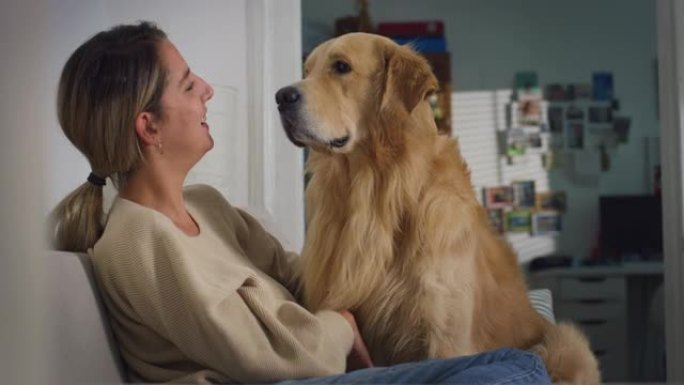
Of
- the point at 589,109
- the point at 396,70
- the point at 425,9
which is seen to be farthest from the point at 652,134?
the point at 396,70

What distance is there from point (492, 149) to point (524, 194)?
5.2 inches

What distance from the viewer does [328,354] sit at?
105 centimetres

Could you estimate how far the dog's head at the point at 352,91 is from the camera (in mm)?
1111

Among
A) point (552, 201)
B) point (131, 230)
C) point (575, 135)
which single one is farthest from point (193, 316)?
point (575, 135)

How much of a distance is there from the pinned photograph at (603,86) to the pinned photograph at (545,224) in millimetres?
318

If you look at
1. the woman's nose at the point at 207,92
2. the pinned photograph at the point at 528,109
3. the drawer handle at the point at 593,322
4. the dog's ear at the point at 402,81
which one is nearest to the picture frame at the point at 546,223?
the pinned photograph at the point at 528,109

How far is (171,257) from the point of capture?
3.34ft

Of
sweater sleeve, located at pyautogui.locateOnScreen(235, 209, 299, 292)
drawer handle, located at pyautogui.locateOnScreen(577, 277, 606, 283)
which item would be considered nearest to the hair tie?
sweater sleeve, located at pyautogui.locateOnScreen(235, 209, 299, 292)

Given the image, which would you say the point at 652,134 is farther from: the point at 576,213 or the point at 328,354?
the point at 328,354

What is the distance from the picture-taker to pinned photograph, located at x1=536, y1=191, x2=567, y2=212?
1.86m

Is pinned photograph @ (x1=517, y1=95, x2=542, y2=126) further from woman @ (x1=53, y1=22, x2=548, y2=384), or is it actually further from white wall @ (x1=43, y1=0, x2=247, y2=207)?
woman @ (x1=53, y1=22, x2=548, y2=384)

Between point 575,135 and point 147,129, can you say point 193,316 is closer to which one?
point 147,129

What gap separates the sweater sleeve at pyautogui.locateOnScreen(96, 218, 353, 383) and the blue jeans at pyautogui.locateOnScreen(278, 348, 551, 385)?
34 millimetres

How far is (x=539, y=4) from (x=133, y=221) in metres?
0.94
